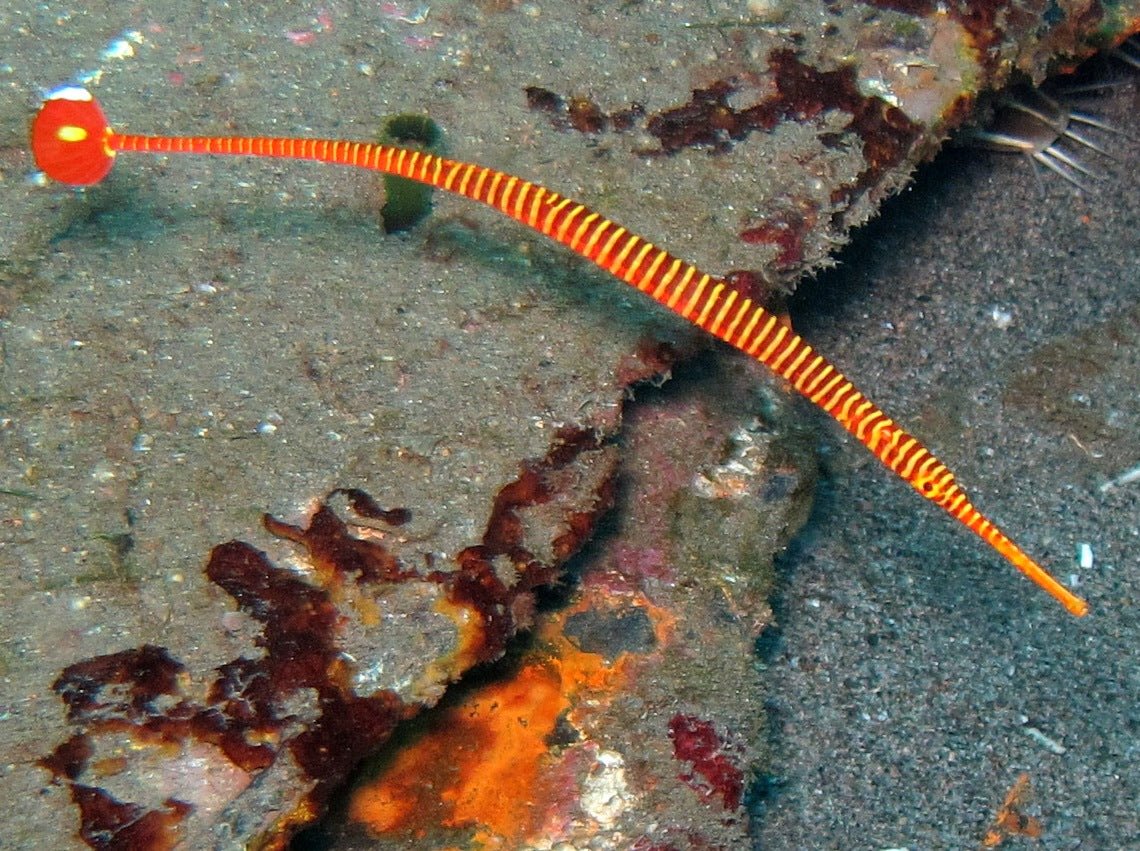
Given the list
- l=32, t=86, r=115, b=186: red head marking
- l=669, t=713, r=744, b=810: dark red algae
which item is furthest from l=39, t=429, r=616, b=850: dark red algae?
l=32, t=86, r=115, b=186: red head marking

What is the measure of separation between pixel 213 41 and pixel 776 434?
10.3 ft

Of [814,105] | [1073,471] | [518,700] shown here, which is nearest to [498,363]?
[518,700]

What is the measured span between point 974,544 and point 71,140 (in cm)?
434

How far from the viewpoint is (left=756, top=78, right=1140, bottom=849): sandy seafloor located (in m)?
3.92

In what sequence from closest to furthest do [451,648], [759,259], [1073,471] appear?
[451,648] → [759,259] → [1073,471]

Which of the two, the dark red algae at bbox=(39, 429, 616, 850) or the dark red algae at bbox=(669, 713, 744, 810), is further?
the dark red algae at bbox=(669, 713, 744, 810)

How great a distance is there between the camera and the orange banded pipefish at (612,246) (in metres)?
2.83

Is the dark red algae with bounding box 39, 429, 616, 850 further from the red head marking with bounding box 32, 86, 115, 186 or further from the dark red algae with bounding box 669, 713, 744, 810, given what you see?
the red head marking with bounding box 32, 86, 115, 186

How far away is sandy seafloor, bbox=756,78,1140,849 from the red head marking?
11.0 feet

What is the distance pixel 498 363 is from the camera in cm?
334

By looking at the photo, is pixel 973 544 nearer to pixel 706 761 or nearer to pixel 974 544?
pixel 974 544

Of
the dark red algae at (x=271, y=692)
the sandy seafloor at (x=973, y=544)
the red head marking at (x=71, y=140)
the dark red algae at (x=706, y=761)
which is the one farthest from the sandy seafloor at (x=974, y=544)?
the red head marking at (x=71, y=140)

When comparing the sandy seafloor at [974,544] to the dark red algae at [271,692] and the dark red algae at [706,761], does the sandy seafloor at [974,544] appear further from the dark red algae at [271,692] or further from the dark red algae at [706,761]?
the dark red algae at [271,692]

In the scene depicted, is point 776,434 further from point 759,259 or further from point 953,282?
point 953,282
